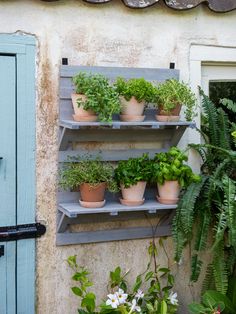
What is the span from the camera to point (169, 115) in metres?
2.99

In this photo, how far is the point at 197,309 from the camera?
2953 millimetres

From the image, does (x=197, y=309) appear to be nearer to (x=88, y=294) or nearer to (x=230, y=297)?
(x=230, y=297)

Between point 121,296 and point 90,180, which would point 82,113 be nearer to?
point 90,180

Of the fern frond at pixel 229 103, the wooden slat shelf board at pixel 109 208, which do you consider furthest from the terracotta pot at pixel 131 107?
the fern frond at pixel 229 103

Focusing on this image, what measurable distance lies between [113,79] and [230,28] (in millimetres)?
977

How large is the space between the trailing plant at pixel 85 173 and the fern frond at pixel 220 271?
0.73 meters

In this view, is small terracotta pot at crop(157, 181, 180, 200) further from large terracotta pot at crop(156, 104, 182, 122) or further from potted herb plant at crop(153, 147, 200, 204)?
large terracotta pot at crop(156, 104, 182, 122)

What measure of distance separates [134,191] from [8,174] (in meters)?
0.73

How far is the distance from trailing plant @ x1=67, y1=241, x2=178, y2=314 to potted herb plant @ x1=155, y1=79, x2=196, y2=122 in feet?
2.83

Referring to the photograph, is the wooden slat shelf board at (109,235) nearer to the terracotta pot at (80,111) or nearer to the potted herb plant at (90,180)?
the potted herb plant at (90,180)

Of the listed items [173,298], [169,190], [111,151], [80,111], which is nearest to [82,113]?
[80,111]

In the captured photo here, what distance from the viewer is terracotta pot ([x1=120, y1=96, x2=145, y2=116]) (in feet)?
9.41

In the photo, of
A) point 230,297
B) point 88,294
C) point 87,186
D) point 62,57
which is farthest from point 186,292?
point 62,57

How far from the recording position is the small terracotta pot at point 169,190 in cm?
297
